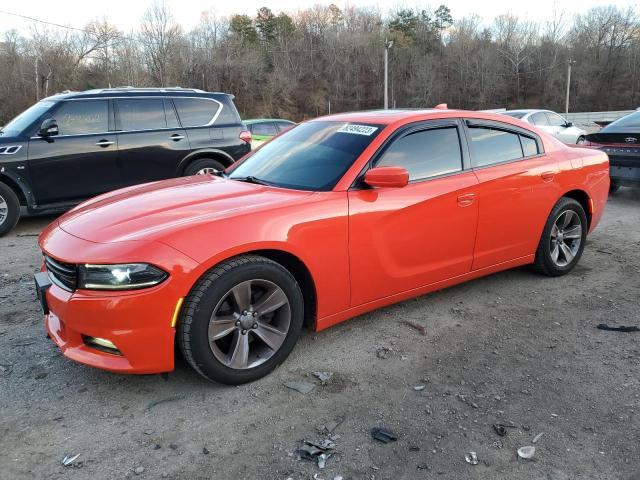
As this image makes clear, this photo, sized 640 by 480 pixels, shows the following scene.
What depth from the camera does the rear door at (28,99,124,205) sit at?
22.2 ft

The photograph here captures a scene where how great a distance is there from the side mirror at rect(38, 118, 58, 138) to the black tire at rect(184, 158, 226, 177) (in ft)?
6.05

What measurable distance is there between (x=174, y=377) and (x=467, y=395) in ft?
5.70

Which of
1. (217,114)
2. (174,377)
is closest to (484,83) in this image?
(217,114)

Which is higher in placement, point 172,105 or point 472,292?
point 172,105

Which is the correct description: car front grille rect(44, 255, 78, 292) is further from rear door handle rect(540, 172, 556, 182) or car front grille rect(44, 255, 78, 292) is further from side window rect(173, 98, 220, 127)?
side window rect(173, 98, 220, 127)

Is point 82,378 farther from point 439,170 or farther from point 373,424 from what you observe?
point 439,170

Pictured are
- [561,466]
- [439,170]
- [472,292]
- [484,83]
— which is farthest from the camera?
[484,83]

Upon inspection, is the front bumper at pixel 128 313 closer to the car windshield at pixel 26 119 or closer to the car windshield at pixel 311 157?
the car windshield at pixel 311 157

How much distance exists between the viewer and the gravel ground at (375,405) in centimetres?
237

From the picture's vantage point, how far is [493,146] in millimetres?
4199

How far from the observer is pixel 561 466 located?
2.34m

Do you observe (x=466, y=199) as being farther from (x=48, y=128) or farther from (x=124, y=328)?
(x=48, y=128)

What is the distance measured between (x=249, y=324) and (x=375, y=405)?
85cm

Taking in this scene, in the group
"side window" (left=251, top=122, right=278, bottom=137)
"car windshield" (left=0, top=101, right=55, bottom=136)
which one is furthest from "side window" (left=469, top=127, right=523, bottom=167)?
"side window" (left=251, top=122, right=278, bottom=137)
